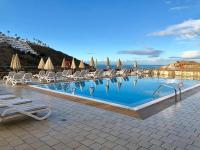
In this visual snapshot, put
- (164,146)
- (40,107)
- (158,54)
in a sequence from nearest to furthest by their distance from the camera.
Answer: (164,146) < (40,107) < (158,54)

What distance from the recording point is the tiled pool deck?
3336 mm

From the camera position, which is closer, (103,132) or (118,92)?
(103,132)

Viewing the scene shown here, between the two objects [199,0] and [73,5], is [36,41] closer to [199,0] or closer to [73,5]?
[73,5]

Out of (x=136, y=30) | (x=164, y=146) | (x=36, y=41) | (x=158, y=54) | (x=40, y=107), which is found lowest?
(x=164, y=146)

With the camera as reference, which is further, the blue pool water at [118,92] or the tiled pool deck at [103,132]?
the blue pool water at [118,92]

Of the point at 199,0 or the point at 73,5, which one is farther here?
the point at 73,5

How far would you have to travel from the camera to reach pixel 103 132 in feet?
12.9

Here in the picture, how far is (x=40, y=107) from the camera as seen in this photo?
469 centimetres

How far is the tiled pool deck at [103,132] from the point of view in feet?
10.9

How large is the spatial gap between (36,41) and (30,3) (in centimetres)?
4367

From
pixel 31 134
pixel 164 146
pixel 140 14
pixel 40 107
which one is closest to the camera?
pixel 164 146

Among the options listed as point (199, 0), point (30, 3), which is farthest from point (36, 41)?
point (199, 0)

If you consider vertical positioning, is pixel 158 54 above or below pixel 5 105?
above

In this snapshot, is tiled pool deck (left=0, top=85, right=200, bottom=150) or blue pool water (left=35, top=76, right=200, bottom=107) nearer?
tiled pool deck (left=0, top=85, right=200, bottom=150)
